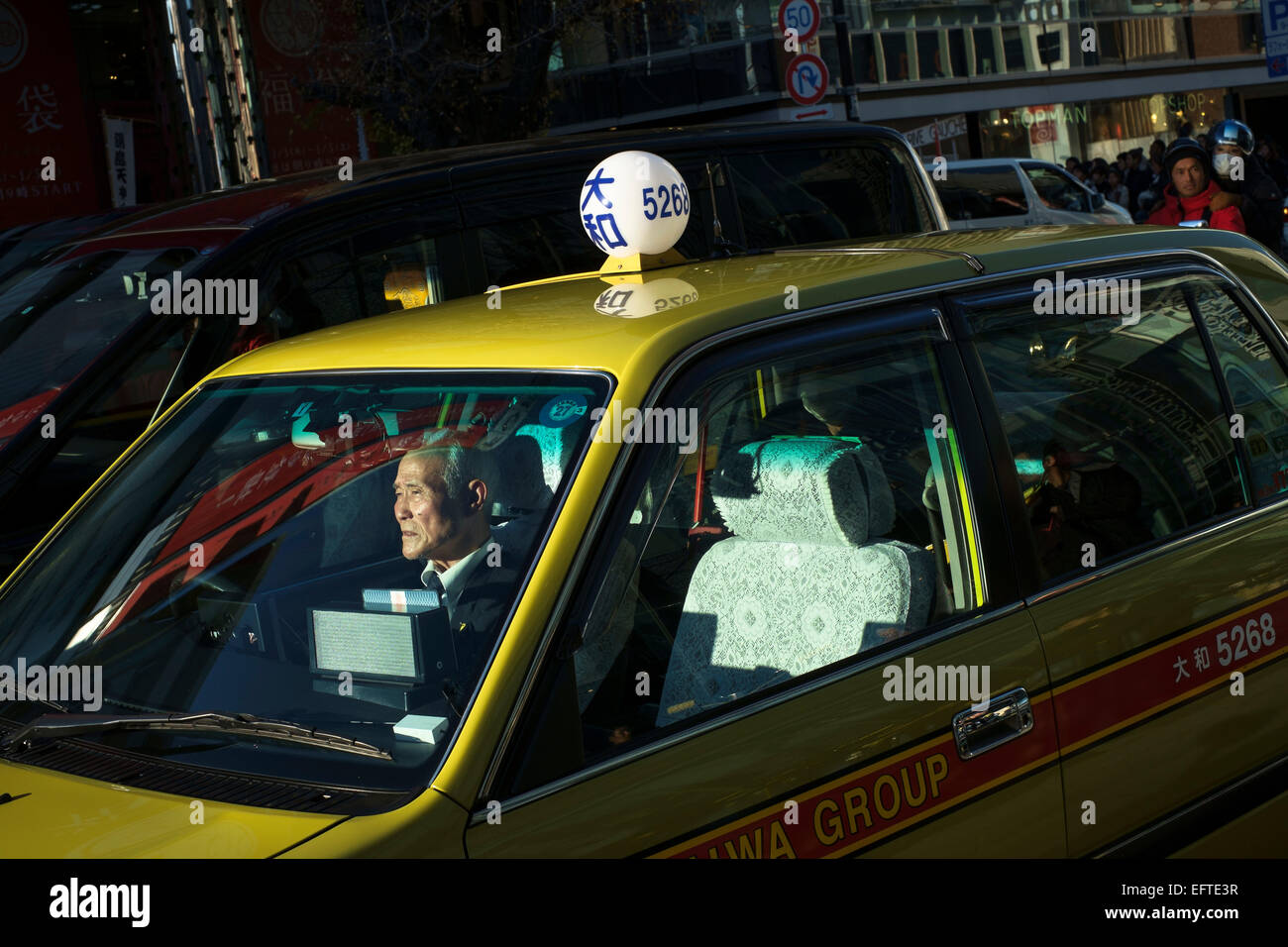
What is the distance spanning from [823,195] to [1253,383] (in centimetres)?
323

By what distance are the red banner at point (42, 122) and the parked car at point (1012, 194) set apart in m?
A: 10.2

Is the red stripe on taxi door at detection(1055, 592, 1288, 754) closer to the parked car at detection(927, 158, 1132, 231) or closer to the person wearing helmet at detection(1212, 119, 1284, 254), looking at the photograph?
the person wearing helmet at detection(1212, 119, 1284, 254)

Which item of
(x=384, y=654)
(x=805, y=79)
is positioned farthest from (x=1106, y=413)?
(x=805, y=79)

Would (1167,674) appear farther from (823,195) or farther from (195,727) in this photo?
(823,195)

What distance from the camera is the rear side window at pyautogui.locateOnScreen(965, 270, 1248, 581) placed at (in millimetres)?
2633

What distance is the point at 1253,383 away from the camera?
3105 mm

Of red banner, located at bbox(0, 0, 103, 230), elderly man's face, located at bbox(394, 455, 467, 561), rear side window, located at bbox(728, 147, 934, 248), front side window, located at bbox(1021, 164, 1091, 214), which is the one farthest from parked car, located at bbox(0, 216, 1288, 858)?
front side window, located at bbox(1021, 164, 1091, 214)

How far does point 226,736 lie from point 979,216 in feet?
54.4

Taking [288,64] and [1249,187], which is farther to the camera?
[288,64]

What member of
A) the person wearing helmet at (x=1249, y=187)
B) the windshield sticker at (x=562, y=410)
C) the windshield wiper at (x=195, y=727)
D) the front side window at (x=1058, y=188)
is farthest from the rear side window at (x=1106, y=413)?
the front side window at (x=1058, y=188)

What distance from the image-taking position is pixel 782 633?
2463 millimetres

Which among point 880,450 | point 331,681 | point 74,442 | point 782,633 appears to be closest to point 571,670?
point 331,681

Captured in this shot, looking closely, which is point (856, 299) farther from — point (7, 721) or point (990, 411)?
point (7, 721)
